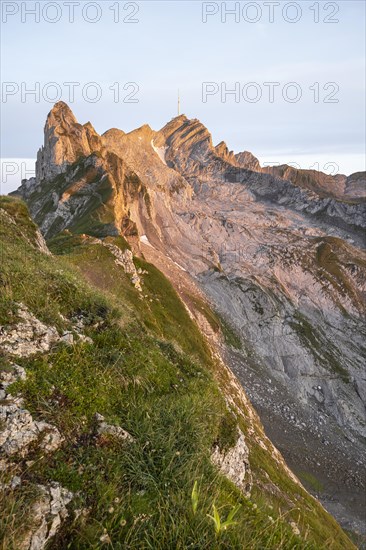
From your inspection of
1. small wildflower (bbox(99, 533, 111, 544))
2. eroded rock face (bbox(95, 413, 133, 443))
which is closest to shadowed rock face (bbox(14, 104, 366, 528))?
eroded rock face (bbox(95, 413, 133, 443))

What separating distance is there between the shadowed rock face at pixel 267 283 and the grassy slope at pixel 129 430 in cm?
5565

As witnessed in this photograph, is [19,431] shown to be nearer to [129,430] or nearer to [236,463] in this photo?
[129,430]

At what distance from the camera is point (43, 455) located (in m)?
5.81

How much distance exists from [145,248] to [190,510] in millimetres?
100015

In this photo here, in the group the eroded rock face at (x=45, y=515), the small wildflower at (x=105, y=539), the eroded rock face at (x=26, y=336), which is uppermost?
the eroded rock face at (x=26, y=336)

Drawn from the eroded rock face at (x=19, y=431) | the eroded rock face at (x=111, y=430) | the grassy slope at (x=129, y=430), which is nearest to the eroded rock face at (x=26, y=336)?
the grassy slope at (x=129, y=430)

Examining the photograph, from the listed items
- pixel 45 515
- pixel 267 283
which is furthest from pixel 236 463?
pixel 267 283

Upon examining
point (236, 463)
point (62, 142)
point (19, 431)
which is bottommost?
point (236, 463)

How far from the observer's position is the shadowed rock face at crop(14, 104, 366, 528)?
67413mm

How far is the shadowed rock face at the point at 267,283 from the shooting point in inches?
2654

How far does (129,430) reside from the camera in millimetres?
7047

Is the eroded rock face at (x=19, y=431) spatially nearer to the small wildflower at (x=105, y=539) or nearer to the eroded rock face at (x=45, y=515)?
the eroded rock face at (x=45, y=515)

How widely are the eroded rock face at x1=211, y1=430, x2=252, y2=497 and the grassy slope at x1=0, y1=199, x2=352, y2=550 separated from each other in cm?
Result: 53

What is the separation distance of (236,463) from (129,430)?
20.2 ft
